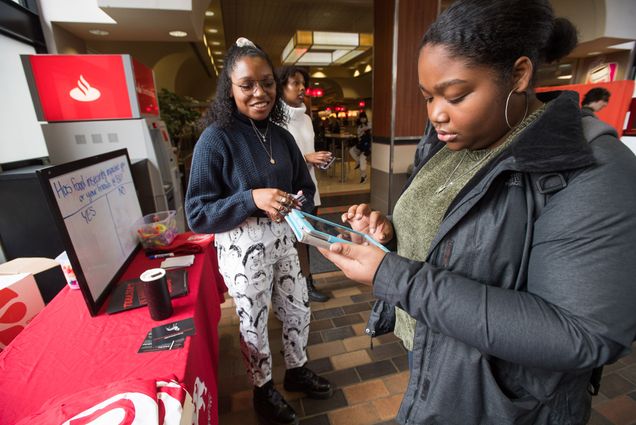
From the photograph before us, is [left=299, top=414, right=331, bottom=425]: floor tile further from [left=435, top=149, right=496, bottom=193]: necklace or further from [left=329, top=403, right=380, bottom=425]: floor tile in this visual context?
[left=435, top=149, right=496, bottom=193]: necklace

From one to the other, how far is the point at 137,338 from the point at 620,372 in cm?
270

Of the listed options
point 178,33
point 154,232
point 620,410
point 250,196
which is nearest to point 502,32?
point 250,196

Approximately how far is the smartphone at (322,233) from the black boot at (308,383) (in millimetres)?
1170

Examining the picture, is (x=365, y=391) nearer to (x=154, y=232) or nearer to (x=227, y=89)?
(x=154, y=232)

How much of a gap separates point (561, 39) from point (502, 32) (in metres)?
0.17

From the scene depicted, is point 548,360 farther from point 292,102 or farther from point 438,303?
point 292,102

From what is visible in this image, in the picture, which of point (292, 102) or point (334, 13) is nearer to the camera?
point (292, 102)

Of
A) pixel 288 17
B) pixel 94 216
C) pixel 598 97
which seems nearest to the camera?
pixel 94 216

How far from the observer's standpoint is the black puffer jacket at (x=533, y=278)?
519 mm

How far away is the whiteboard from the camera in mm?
977

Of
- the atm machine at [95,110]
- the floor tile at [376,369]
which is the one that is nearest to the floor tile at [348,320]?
the floor tile at [376,369]

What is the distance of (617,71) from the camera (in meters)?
7.18

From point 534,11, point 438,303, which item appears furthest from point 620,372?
point 534,11

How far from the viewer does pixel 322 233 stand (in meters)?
0.81
